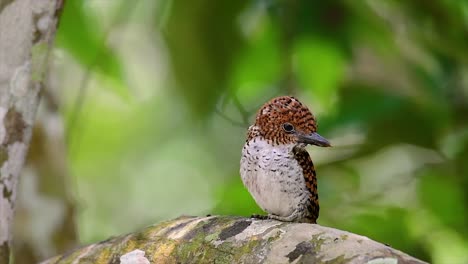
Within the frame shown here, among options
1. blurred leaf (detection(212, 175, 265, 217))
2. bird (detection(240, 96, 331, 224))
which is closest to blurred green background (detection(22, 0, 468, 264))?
blurred leaf (detection(212, 175, 265, 217))

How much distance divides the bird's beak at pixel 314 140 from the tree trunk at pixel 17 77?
0.61 m

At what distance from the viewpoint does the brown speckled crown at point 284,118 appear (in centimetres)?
195

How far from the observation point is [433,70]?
13.4ft

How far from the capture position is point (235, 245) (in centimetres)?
170

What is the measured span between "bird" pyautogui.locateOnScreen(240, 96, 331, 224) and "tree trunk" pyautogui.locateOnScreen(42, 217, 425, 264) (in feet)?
0.57

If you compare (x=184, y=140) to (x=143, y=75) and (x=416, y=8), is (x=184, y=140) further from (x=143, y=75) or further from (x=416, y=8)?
(x=416, y=8)

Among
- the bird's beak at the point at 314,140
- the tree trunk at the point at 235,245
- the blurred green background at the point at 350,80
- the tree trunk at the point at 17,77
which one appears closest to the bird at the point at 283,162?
the bird's beak at the point at 314,140

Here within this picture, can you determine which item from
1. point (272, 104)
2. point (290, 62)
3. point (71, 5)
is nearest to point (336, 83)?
point (290, 62)

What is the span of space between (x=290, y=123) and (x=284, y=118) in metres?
0.02

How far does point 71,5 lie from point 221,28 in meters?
0.59

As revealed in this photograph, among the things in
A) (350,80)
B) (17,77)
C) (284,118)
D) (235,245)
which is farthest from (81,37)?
(235,245)

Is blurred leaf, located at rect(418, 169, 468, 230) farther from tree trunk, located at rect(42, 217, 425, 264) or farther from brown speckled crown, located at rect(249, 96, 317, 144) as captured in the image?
tree trunk, located at rect(42, 217, 425, 264)

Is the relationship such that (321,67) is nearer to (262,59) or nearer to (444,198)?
(262,59)

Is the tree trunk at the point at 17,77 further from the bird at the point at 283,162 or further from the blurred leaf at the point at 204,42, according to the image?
the blurred leaf at the point at 204,42
